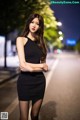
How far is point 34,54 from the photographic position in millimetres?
4973

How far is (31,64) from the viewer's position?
4910 mm

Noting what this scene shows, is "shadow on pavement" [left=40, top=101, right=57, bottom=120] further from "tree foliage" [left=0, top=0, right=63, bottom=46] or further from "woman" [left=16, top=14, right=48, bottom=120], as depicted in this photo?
"tree foliage" [left=0, top=0, right=63, bottom=46]

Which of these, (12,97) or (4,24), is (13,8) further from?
(12,97)

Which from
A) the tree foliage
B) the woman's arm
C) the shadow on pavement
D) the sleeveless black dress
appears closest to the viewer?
the woman's arm

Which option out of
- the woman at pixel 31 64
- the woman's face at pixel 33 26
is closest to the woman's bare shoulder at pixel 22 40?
the woman at pixel 31 64

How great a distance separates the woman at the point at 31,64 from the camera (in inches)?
193

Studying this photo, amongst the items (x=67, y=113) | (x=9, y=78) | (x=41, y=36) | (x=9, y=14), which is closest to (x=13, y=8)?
(x=9, y=14)

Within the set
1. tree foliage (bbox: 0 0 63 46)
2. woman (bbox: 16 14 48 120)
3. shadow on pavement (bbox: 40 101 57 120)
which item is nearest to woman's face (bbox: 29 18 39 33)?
woman (bbox: 16 14 48 120)

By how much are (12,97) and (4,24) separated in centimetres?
1546

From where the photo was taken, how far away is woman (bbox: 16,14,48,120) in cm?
491

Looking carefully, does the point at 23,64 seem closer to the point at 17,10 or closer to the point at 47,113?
the point at 47,113

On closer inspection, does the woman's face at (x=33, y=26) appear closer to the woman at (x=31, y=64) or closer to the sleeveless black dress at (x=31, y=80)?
the woman at (x=31, y=64)

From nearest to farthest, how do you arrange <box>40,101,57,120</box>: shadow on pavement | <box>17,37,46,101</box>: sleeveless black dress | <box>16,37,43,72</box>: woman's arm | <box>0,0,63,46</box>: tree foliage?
1. <box>16,37,43,72</box>: woman's arm
2. <box>17,37,46,101</box>: sleeveless black dress
3. <box>40,101,57,120</box>: shadow on pavement
4. <box>0,0,63,46</box>: tree foliage

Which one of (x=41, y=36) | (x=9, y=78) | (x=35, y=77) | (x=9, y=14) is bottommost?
(x=9, y=78)
